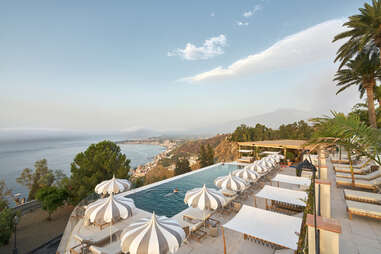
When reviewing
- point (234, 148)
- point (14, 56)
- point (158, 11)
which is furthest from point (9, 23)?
point (234, 148)

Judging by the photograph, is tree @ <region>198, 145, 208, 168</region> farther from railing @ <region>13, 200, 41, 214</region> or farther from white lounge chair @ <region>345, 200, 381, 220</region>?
railing @ <region>13, 200, 41, 214</region>

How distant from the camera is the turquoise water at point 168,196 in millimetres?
9609

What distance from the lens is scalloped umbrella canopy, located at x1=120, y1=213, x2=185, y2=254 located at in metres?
4.00

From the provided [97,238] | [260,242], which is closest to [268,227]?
[260,242]

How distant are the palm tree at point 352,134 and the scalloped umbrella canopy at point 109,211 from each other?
6.56 meters

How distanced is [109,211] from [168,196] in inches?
238

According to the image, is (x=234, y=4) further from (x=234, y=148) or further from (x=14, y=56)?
(x=14, y=56)

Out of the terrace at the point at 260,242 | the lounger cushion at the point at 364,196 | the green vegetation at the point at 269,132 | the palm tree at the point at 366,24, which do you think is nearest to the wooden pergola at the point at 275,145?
the green vegetation at the point at 269,132

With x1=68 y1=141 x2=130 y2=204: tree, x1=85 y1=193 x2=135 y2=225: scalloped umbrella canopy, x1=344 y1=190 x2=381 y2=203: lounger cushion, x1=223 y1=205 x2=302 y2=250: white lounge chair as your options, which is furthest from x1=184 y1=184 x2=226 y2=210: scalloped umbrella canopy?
x1=68 y1=141 x2=130 y2=204: tree

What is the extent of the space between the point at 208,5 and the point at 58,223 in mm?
28311

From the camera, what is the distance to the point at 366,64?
11.6 meters

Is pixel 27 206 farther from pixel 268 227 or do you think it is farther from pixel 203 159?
pixel 268 227

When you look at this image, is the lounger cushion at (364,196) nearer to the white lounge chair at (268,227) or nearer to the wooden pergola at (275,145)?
the white lounge chair at (268,227)

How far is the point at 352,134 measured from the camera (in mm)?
2668
